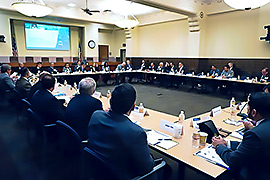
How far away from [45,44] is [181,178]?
12.0 m

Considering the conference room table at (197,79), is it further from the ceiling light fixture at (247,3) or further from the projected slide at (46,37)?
the projected slide at (46,37)

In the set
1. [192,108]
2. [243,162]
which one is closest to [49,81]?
[243,162]

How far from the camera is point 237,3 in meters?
3.69

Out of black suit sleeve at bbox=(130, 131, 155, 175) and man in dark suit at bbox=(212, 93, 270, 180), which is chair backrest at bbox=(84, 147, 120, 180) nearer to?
black suit sleeve at bbox=(130, 131, 155, 175)

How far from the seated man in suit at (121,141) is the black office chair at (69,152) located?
1.56ft

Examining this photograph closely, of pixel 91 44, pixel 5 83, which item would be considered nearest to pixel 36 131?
pixel 5 83

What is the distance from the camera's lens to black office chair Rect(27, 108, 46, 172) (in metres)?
2.26

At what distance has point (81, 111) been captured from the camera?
7.03ft

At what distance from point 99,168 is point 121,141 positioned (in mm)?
245

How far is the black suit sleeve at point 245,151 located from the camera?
4.00 feet

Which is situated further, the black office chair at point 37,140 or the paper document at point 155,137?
the black office chair at point 37,140

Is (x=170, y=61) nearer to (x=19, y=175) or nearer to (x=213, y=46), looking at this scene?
(x=213, y=46)

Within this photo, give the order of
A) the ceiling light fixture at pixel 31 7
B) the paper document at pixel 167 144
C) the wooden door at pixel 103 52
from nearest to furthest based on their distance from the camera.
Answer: the paper document at pixel 167 144 < the ceiling light fixture at pixel 31 7 < the wooden door at pixel 103 52

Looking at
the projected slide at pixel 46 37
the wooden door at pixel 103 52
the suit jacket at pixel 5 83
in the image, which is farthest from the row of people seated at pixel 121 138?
the wooden door at pixel 103 52
